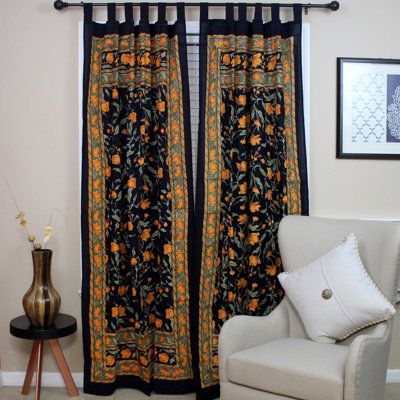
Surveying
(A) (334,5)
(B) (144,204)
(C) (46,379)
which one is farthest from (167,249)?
(A) (334,5)

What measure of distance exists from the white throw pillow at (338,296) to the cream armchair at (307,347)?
74mm

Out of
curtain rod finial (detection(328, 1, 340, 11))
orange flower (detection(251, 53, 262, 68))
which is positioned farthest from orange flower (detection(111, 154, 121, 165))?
curtain rod finial (detection(328, 1, 340, 11))

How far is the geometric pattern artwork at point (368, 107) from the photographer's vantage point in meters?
3.61

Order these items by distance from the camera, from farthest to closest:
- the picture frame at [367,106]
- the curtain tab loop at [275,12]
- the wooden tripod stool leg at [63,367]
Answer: the picture frame at [367,106], the curtain tab loop at [275,12], the wooden tripod stool leg at [63,367]

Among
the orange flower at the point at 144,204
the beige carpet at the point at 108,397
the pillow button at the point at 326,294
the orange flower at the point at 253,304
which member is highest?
the orange flower at the point at 144,204

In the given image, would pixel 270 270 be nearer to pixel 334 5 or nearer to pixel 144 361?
pixel 144 361

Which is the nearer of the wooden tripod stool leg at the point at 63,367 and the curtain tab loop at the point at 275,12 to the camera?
the wooden tripod stool leg at the point at 63,367

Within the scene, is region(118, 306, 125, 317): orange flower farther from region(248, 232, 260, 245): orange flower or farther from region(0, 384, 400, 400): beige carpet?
region(248, 232, 260, 245): orange flower

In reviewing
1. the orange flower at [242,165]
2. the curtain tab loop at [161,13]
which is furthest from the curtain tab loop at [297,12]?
the orange flower at [242,165]

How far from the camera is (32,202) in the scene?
11.9 ft

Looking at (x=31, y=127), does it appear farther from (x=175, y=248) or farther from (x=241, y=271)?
(x=241, y=271)

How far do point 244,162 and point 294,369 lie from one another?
1.28 meters

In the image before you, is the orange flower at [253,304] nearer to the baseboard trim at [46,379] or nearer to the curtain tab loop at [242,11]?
the baseboard trim at [46,379]

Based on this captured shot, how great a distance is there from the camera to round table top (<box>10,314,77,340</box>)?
10.5ft
